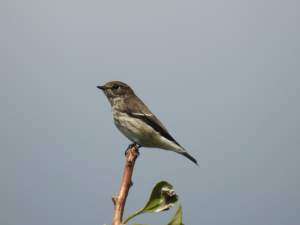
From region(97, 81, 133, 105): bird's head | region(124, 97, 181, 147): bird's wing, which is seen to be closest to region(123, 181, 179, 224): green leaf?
region(124, 97, 181, 147): bird's wing

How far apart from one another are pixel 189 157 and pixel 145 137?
125cm

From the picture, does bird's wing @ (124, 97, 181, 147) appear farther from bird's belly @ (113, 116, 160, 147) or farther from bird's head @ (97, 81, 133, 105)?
bird's head @ (97, 81, 133, 105)

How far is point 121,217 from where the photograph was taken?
1.80 meters

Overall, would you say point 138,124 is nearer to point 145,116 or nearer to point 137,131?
point 137,131

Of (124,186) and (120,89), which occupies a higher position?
(120,89)

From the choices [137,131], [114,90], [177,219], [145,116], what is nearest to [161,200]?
[177,219]

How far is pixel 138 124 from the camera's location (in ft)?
19.9

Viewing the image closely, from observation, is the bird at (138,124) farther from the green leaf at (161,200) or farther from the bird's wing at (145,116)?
the green leaf at (161,200)

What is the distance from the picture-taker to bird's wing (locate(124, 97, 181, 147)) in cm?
639

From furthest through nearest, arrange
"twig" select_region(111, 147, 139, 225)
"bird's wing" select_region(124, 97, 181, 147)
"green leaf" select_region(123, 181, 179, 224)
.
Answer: "bird's wing" select_region(124, 97, 181, 147)
"green leaf" select_region(123, 181, 179, 224)
"twig" select_region(111, 147, 139, 225)

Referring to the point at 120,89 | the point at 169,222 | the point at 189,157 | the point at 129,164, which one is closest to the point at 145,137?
the point at 189,157

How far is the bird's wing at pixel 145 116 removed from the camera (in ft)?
21.0

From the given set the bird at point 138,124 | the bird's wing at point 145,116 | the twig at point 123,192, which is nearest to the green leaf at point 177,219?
the twig at point 123,192

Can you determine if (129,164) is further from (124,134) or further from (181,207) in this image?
(124,134)
